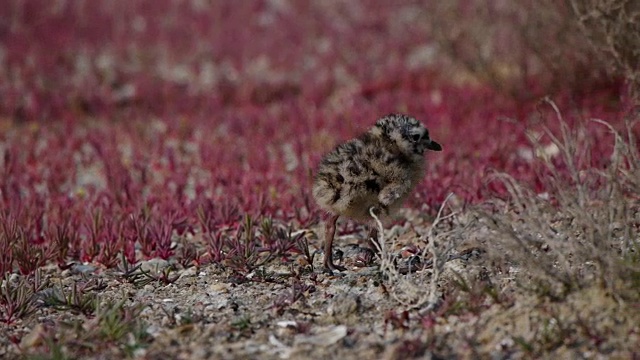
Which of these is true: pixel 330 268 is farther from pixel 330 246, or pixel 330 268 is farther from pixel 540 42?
pixel 540 42

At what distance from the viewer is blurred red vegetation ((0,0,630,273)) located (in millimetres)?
6805

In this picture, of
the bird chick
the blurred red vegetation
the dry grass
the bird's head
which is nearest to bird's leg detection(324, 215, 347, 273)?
the bird chick

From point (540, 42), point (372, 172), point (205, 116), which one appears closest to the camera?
point (372, 172)

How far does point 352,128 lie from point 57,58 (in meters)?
5.98

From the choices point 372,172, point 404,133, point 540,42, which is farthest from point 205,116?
point 372,172

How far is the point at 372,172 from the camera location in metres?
5.35

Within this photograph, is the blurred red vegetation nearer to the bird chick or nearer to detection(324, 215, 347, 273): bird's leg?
detection(324, 215, 347, 273): bird's leg

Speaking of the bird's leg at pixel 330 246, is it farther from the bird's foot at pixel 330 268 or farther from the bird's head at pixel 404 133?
the bird's head at pixel 404 133

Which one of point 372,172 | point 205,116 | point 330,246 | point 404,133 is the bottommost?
point 205,116

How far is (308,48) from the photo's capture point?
14.2 meters

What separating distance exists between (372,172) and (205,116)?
245 inches

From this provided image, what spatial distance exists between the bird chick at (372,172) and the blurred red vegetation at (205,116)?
553 mm

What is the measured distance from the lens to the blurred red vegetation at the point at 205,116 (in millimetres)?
6805

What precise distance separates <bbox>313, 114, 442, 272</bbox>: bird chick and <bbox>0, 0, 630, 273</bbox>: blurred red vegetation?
1.81ft
